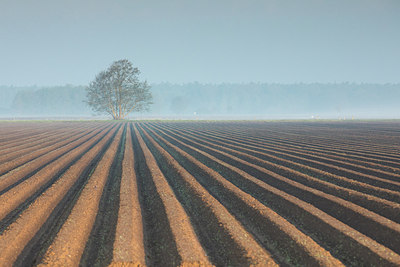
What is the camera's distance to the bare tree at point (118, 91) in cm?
4497

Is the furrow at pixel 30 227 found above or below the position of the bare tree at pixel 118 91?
below

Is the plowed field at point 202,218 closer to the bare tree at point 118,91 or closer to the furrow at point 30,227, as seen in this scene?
the furrow at point 30,227

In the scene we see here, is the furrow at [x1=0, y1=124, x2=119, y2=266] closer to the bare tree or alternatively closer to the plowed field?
the plowed field

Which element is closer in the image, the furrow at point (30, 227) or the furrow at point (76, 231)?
the furrow at point (76, 231)

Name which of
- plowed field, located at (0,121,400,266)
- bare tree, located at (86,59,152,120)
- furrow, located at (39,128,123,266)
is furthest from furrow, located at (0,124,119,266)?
bare tree, located at (86,59,152,120)

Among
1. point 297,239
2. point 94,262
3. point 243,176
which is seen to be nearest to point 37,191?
point 94,262

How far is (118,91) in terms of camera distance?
4581cm

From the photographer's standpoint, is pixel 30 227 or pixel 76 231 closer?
pixel 76 231

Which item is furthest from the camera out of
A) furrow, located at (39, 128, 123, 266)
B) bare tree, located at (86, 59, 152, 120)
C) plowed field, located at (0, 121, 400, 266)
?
bare tree, located at (86, 59, 152, 120)

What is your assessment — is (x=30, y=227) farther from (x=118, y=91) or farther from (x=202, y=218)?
(x=118, y=91)

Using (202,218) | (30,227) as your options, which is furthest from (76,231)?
(202,218)

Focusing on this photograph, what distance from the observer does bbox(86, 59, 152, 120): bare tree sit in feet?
148

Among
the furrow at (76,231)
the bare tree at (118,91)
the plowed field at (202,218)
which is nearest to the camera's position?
the furrow at (76,231)

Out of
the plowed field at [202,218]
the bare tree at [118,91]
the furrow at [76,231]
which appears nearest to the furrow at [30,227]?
the plowed field at [202,218]
